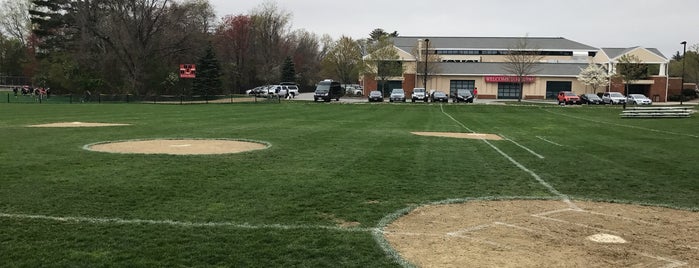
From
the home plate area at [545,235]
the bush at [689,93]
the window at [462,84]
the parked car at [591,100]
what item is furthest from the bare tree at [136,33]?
the bush at [689,93]

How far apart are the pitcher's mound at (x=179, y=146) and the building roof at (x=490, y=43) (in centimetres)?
6722

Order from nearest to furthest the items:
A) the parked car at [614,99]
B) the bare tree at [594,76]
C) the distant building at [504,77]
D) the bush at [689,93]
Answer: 1. the parked car at [614,99]
2. the bare tree at [594,76]
3. the distant building at [504,77]
4. the bush at [689,93]

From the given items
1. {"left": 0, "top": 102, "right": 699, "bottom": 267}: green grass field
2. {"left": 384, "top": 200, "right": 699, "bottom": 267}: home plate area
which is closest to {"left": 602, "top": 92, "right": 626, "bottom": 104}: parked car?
{"left": 0, "top": 102, "right": 699, "bottom": 267}: green grass field

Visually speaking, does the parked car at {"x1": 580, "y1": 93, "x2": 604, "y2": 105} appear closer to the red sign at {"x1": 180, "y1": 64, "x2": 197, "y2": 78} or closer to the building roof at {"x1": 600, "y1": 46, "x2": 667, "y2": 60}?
the building roof at {"x1": 600, "y1": 46, "x2": 667, "y2": 60}

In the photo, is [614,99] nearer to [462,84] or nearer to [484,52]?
[462,84]

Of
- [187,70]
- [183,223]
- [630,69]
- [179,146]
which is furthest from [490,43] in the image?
[183,223]

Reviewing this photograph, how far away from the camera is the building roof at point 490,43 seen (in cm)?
8162

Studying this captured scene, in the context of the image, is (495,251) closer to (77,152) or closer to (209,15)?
(77,152)

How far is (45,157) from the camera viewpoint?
Result: 35.5ft

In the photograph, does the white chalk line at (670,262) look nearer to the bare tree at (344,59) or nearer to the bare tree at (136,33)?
the bare tree at (136,33)

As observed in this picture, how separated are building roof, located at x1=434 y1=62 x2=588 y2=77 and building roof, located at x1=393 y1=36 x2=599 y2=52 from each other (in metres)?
7.68

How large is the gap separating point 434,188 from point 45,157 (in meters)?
8.00

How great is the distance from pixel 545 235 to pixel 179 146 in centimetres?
997

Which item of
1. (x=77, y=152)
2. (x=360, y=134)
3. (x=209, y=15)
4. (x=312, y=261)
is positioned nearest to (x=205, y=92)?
(x=209, y=15)
